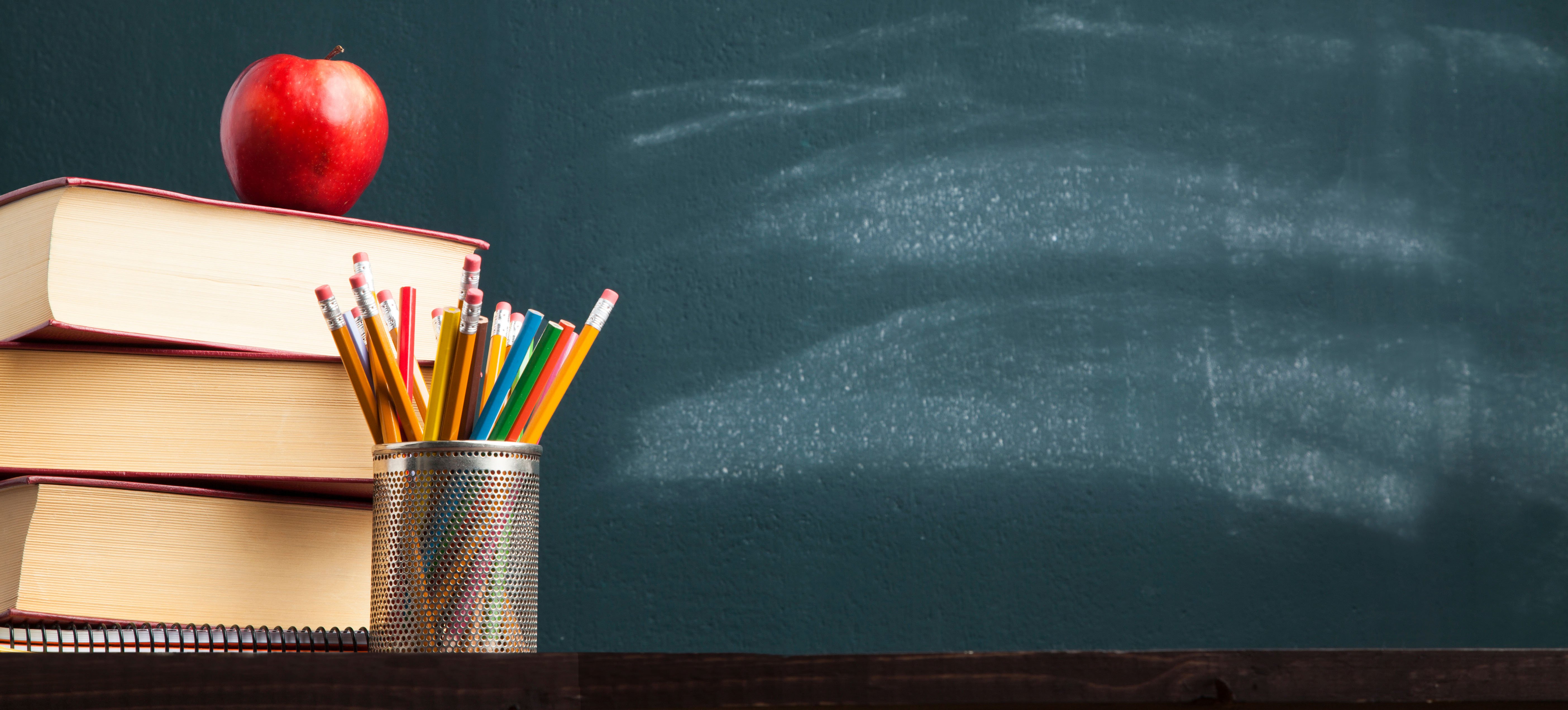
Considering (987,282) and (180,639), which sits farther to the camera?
(987,282)

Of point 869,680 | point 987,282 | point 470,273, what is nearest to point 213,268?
point 470,273

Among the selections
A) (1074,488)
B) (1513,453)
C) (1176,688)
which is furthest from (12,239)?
(1513,453)

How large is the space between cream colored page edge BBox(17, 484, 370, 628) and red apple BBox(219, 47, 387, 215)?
0.16 metres

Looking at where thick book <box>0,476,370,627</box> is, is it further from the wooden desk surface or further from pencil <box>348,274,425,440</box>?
the wooden desk surface

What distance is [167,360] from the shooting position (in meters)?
0.55

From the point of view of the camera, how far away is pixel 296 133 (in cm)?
60

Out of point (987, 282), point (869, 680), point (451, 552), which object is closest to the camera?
point (869, 680)

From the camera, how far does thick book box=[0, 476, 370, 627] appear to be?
520 mm

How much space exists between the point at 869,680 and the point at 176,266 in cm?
39

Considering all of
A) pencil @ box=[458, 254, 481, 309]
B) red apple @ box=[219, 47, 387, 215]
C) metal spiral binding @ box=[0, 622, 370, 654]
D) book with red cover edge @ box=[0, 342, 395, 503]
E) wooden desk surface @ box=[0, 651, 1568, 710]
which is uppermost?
red apple @ box=[219, 47, 387, 215]

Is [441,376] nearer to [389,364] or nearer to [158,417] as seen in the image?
[389,364]

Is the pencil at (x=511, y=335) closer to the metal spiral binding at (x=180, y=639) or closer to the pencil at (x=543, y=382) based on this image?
the pencil at (x=543, y=382)

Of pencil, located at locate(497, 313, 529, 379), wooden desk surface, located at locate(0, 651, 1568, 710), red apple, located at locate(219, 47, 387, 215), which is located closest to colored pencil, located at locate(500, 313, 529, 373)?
pencil, located at locate(497, 313, 529, 379)

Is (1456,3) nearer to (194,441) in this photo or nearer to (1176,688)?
(1176,688)
